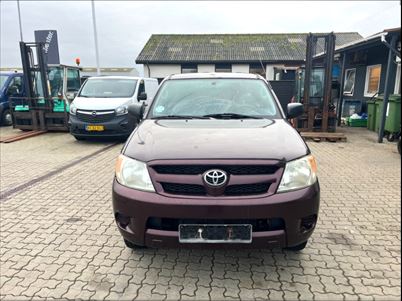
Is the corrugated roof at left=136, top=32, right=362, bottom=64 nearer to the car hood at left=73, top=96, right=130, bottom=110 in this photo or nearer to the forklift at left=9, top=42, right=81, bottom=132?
the forklift at left=9, top=42, right=81, bottom=132

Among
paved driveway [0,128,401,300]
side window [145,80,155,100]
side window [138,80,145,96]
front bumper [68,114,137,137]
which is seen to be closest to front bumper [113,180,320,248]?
paved driveway [0,128,401,300]

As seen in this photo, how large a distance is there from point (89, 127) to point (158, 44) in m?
21.3

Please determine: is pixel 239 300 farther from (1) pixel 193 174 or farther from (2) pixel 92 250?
(2) pixel 92 250

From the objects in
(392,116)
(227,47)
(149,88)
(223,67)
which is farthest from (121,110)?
(227,47)

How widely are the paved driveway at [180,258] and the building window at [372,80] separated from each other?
8.29m

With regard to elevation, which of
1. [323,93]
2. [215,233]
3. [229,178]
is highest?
[323,93]

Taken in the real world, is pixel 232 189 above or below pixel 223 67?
below

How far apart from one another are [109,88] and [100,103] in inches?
40.6

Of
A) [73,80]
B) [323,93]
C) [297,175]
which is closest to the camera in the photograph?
[297,175]

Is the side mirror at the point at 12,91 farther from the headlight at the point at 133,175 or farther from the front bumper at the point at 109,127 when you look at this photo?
the headlight at the point at 133,175

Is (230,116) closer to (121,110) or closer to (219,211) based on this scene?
(219,211)

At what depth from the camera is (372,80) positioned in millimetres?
12609

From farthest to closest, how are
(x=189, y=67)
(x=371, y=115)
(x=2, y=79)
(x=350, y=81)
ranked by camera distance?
1. (x=189, y=67)
2. (x=350, y=81)
3. (x=2, y=79)
4. (x=371, y=115)

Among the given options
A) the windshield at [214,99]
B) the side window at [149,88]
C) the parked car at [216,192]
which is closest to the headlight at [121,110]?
the side window at [149,88]
